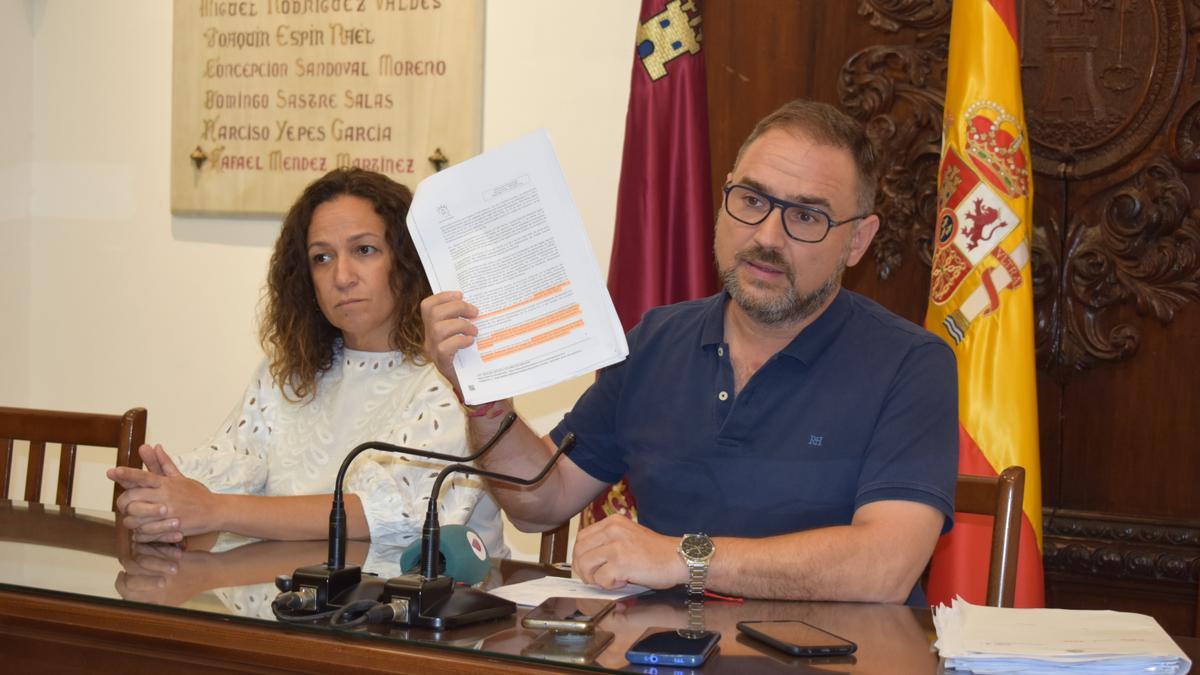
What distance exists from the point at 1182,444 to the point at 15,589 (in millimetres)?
2599

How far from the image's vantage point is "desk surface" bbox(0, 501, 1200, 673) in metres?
1.34

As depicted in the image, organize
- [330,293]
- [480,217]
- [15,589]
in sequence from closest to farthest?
1. [15,589]
2. [480,217]
3. [330,293]

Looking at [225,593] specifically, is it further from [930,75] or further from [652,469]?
[930,75]

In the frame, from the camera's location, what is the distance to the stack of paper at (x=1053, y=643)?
1.28 m

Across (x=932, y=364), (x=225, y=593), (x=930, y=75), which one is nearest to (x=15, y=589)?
(x=225, y=593)

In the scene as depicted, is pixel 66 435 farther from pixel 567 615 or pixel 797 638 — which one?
pixel 797 638

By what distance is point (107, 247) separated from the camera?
4.48 metres

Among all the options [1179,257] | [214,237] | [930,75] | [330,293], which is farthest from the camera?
[214,237]

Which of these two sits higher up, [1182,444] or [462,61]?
[462,61]

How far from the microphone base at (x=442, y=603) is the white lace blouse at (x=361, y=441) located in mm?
670

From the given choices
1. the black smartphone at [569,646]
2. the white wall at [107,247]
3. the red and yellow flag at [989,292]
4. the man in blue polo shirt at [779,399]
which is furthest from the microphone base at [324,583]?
the white wall at [107,247]

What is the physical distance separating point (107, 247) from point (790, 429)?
3251 millimetres

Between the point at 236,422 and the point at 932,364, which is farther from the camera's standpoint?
the point at 236,422

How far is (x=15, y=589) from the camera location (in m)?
1.59
